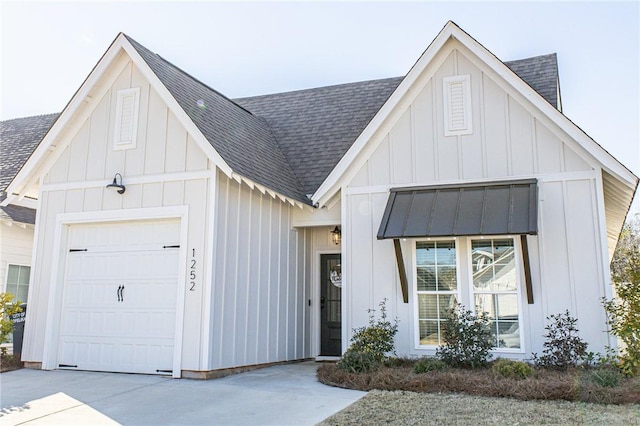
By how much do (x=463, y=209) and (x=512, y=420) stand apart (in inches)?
150

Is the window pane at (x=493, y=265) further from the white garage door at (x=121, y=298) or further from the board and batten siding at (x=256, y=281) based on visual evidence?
the white garage door at (x=121, y=298)

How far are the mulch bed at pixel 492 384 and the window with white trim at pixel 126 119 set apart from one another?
546 centimetres

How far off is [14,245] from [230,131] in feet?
19.2

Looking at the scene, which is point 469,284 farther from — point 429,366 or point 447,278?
point 429,366

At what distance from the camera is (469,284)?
30.2 ft

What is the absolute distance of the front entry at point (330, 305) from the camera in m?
11.9

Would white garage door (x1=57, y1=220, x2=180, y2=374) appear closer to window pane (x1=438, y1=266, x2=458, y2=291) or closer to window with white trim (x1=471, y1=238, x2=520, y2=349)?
window pane (x1=438, y1=266, x2=458, y2=291)

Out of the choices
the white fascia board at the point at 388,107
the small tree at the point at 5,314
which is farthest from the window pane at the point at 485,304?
the small tree at the point at 5,314

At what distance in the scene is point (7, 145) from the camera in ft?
50.9

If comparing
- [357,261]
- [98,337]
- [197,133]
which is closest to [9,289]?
[98,337]

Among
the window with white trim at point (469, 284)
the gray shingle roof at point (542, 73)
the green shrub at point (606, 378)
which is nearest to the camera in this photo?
the green shrub at point (606, 378)

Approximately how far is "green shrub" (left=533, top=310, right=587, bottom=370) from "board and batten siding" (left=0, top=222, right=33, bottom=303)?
1087 cm

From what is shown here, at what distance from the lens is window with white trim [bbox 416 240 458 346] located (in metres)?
9.31

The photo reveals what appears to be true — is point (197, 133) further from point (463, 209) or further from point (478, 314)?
point (478, 314)
